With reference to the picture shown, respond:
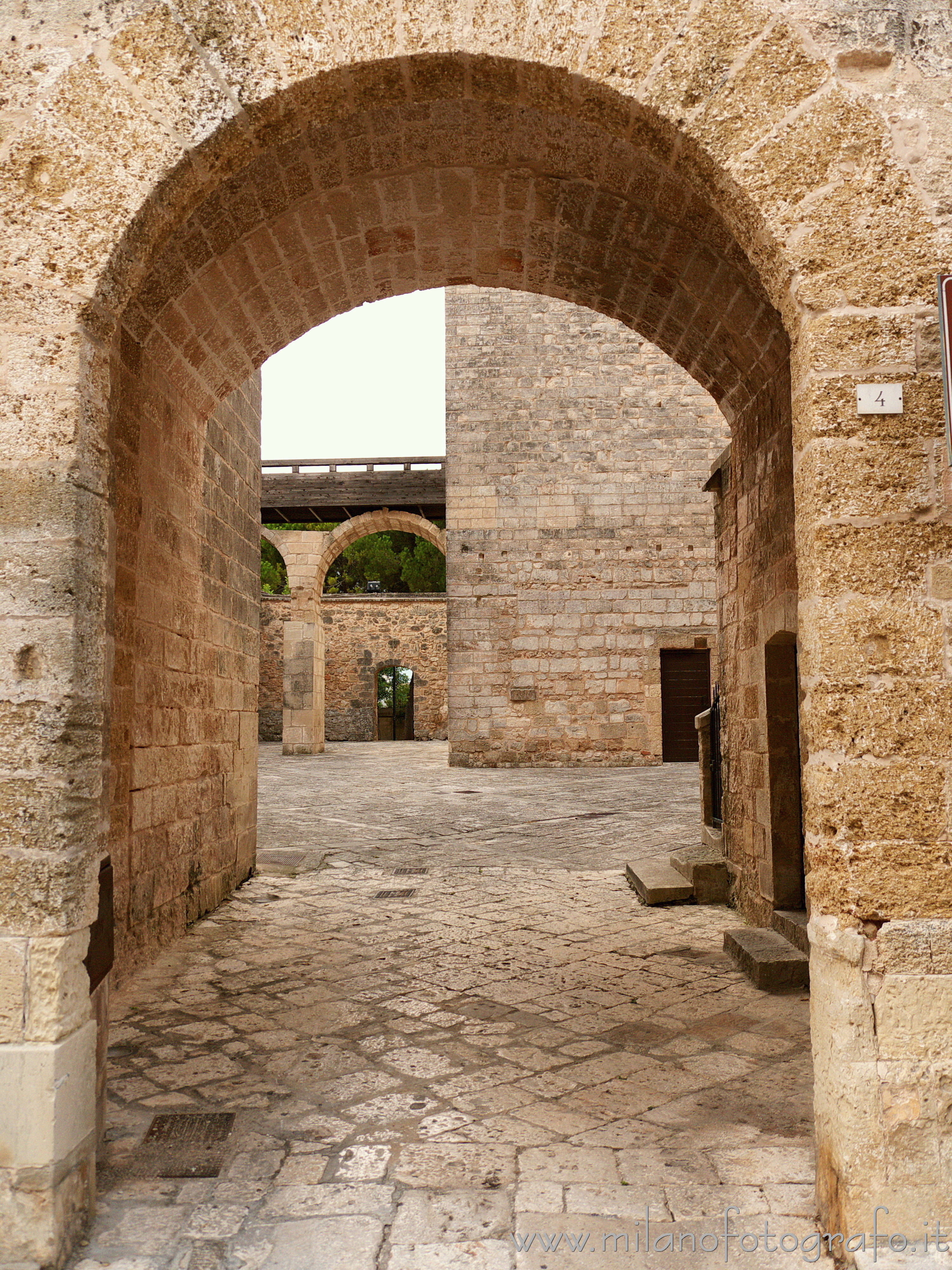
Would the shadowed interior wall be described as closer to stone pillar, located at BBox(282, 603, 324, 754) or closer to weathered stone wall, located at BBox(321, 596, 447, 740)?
stone pillar, located at BBox(282, 603, 324, 754)

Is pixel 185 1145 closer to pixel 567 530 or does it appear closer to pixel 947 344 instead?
pixel 947 344

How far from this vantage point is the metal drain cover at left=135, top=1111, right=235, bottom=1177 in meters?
2.50

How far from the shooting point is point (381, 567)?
91.8ft

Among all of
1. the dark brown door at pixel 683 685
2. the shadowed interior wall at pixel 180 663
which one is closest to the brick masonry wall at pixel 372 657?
the dark brown door at pixel 683 685

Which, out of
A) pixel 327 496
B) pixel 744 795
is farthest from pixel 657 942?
pixel 327 496

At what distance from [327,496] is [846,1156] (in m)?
16.7

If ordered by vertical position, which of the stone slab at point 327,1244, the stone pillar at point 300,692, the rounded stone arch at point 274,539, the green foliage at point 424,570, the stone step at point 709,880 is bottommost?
the stone slab at point 327,1244

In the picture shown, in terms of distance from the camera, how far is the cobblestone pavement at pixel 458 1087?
2188 millimetres

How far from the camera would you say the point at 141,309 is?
3465 millimetres

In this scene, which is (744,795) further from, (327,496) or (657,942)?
(327,496)

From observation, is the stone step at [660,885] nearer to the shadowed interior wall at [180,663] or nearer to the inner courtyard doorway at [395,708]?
the shadowed interior wall at [180,663]

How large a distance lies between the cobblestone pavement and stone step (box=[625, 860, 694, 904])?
124 millimetres

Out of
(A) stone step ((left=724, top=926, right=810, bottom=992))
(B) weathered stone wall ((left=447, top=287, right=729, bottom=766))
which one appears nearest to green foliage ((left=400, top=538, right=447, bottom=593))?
(B) weathered stone wall ((left=447, top=287, right=729, bottom=766))

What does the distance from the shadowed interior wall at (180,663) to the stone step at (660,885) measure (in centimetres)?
266
